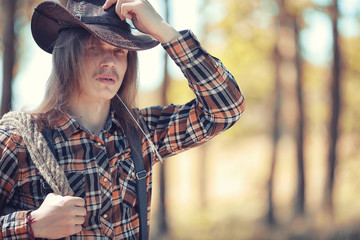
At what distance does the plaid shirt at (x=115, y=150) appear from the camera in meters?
1.92

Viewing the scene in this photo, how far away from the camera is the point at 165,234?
1041 centimetres

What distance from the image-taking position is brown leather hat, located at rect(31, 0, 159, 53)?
2068 mm

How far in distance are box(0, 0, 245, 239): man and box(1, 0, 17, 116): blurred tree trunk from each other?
9.51 feet

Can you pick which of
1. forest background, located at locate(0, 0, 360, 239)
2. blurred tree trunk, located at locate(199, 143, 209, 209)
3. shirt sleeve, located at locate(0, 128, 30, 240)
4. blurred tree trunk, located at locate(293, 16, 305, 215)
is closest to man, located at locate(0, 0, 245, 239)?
shirt sleeve, located at locate(0, 128, 30, 240)

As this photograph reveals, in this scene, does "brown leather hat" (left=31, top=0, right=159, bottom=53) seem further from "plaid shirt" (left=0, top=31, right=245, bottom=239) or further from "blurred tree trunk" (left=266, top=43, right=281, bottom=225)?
"blurred tree trunk" (left=266, top=43, right=281, bottom=225)

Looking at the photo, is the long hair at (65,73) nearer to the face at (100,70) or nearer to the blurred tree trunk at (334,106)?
the face at (100,70)

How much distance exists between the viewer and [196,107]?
89.3 inches

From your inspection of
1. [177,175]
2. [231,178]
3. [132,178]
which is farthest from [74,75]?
[177,175]

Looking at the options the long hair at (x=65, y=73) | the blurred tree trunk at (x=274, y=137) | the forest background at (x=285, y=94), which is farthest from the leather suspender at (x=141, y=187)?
the blurred tree trunk at (x=274, y=137)

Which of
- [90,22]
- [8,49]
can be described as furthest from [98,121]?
[8,49]

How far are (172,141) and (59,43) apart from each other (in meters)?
0.72

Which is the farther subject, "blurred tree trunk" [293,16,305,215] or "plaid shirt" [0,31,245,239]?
"blurred tree trunk" [293,16,305,215]

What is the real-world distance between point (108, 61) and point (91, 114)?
0.93ft

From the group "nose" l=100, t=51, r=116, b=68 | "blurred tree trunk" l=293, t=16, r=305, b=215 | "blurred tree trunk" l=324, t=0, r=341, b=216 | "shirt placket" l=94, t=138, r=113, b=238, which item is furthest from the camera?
"blurred tree trunk" l=293, t=16, r=305, b=215
